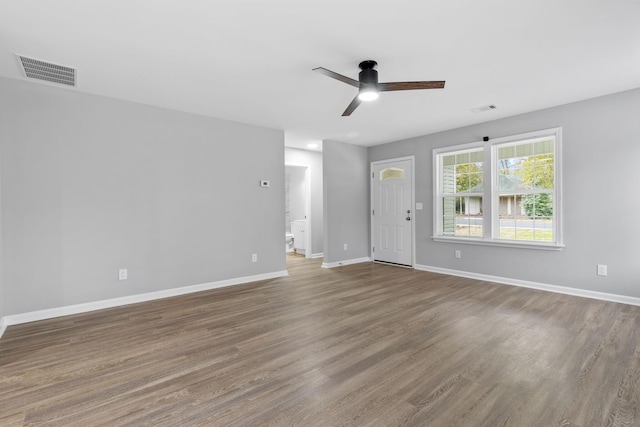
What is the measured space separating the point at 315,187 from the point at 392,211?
6.28 feet

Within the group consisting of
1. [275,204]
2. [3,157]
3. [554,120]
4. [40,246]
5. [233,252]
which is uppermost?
[554,120]

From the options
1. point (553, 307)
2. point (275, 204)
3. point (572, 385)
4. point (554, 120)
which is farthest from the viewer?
point (275, 204)

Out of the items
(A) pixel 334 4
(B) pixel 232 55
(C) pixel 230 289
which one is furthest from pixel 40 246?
(A) pixel 334 4

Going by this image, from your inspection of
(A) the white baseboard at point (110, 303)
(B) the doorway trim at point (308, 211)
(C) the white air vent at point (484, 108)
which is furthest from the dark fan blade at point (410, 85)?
(B) the doorway trim at point (308, 211)

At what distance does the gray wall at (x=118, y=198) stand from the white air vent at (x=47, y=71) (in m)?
0.25

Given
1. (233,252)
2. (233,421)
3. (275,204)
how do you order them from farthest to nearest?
(275,204)
(233,252)
(233,421)

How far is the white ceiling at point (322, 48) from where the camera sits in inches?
81.4

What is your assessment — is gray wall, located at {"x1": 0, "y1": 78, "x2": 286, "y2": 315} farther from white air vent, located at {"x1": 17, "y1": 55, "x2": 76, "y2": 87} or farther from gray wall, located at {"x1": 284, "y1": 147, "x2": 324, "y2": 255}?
gray wall, located at {"x1": 284, "y1": 147, "x2": 324, "y2": 255}

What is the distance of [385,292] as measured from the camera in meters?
4.07

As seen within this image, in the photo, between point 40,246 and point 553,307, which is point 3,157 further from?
point 553,307

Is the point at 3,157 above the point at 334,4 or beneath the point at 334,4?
beneath

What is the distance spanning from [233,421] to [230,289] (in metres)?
2.80

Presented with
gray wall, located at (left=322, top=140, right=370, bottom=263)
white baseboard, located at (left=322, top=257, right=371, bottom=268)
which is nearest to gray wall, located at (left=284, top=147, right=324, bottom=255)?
gray wall, located at (left=322, top=140, right=370, bottom=263)

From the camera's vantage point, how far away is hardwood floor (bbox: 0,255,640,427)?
1.67 metres
